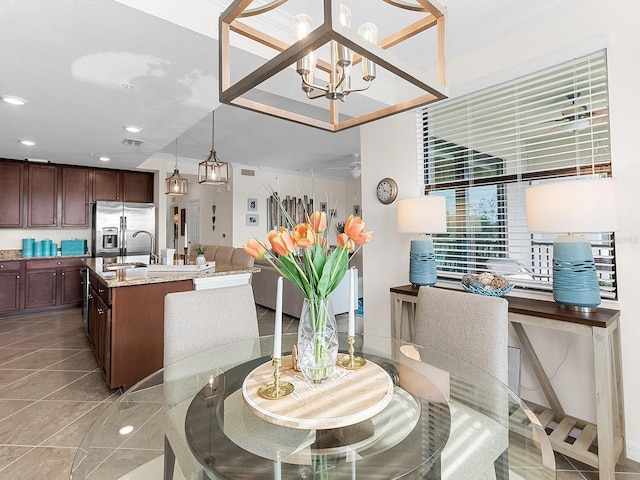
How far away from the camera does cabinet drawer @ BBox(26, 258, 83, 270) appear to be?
521cm

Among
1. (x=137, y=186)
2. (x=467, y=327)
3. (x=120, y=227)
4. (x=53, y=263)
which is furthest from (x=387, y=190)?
(x=53, y=263)

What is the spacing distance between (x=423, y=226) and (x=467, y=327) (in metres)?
1.03

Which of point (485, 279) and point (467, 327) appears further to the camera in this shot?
point (485, 279)

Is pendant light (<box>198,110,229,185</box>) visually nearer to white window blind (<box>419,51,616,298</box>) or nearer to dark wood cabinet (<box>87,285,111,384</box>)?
dark wood cabinet (<box>87,285,111,384</box>)

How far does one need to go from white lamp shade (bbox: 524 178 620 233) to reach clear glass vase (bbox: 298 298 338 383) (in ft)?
4.64

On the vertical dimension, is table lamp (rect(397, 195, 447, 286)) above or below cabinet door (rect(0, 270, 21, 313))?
above

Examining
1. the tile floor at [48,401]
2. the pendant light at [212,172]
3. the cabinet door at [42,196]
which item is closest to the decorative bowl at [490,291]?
the tile floor at [48,401]

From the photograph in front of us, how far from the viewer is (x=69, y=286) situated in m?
5.50

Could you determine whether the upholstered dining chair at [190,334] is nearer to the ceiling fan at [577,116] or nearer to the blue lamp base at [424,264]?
the blue lamp base at [424,264]

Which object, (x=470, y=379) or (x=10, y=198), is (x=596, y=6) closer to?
(x=470, y=379)

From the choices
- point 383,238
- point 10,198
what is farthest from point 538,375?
point 10,198

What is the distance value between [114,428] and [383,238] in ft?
8.17

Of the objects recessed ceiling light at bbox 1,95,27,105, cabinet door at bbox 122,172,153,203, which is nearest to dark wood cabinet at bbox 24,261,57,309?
cabinet door at bbox 122,172,153,203

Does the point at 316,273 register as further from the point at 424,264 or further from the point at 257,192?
the point at 257,192
